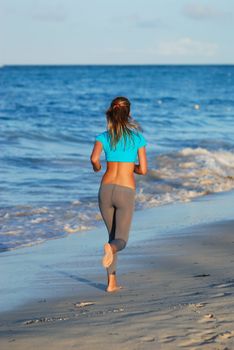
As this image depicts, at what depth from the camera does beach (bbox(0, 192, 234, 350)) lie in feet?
15.4

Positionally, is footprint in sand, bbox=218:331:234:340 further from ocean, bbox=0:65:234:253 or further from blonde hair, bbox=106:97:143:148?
ocean, bbox=0:65:234:253

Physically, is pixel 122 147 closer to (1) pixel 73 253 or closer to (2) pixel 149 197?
(1) pixel 73 253

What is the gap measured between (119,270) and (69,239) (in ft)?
7.09

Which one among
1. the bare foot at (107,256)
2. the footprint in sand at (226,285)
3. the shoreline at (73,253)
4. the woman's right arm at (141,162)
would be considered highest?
the woman's right arm at (141,162)

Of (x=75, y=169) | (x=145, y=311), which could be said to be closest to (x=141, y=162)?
(x=145, y=311)

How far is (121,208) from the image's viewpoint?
→ 21.2ft

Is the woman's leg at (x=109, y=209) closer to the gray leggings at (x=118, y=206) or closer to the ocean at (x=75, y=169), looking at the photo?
the gray leggings at (x=118, y=206)

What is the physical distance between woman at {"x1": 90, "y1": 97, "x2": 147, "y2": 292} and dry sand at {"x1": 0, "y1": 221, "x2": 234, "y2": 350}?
0.52 meters

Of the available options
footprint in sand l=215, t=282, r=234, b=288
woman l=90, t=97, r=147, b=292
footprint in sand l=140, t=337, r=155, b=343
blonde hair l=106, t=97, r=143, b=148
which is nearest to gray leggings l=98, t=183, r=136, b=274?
woman l=90, t=97, r=147, b=292

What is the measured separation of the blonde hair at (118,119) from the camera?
6.39m

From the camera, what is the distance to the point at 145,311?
210 inches

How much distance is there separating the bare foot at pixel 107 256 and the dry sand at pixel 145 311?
261mm

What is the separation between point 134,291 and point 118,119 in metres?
1.40

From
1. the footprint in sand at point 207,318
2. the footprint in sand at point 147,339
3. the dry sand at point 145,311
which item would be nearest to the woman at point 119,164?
the dry sand at point 145,311
